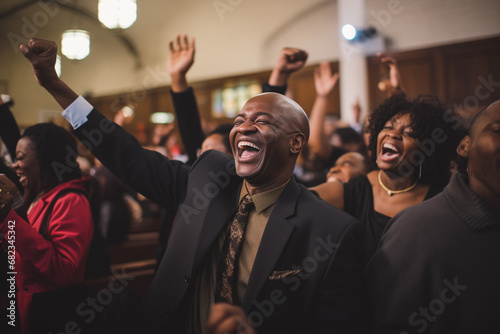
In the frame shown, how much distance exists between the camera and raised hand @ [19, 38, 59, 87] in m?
→ 1.38

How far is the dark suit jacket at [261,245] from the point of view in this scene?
50.3 inches

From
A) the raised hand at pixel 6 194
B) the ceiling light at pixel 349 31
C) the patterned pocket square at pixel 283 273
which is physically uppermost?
the ceiling light at pixel 349 31

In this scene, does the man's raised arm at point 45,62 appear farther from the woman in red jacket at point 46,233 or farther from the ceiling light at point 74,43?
the ceiling light at point 74,43

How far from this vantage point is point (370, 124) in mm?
2277

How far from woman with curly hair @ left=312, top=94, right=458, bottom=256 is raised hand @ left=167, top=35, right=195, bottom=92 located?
0.88 meters

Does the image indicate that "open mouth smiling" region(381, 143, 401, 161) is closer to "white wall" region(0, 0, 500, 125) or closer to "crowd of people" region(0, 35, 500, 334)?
"crowd of people" region(0, 35, 500, 334)

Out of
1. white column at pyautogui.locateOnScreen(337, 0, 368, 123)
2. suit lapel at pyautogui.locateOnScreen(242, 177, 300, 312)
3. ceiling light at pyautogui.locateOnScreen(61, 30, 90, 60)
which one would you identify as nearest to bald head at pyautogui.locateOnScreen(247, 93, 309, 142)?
suit lapel at pyautogui.locateOnScreen(242, 177, 300, 312)

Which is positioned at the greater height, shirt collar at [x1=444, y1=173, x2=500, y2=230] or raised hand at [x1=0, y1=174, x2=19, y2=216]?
raised hand at [x1=0, y1=174, x2=19, y2=216]

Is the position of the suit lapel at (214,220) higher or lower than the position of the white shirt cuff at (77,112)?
lower

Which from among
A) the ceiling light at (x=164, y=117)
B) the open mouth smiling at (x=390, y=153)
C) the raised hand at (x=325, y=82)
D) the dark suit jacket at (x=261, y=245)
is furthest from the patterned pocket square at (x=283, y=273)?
the ceiling light at (x=164, y=117)

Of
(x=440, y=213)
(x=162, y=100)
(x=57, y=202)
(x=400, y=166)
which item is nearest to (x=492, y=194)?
(x=440, y=213)

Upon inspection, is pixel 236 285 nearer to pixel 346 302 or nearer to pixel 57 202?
pixel 346 302

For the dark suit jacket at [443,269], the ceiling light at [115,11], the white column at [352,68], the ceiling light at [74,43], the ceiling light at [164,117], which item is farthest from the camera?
the ceiling light at [164,117]

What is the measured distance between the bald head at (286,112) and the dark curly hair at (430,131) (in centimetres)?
68
